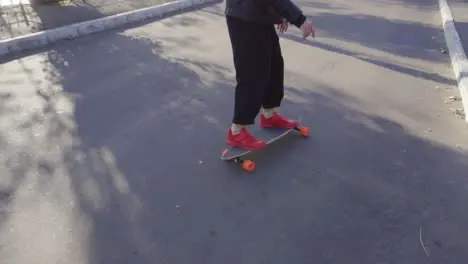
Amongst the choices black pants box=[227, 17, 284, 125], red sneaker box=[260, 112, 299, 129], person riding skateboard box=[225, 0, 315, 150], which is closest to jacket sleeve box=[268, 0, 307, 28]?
person riding skateboard box=[225, 0, 315, 150]

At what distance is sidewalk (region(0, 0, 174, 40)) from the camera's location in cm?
921

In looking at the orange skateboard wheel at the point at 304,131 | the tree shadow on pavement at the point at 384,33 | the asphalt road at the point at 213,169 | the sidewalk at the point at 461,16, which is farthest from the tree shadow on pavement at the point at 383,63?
the orange skateboard wheel at the point at 304,131

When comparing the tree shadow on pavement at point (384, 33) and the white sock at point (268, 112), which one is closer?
the white sock at point (268, 112)

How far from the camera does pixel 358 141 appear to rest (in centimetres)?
460

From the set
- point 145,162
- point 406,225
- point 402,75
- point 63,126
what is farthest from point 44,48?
point 406,225

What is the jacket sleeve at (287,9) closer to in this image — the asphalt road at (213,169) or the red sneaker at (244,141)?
the red sneaker at (244,141)

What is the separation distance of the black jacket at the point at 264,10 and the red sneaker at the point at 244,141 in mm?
934

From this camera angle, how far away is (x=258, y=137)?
14.5 ft

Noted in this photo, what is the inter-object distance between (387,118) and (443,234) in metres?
2.20

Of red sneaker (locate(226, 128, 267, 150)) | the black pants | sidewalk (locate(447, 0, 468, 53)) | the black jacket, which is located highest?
the black jacket

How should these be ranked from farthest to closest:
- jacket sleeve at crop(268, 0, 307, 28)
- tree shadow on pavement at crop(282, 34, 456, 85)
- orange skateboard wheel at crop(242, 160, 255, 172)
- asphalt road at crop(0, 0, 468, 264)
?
1. tree shadow on pavement at crop(282, 34, 456, 85)
2. orange skateboard wheel at crop(242, 160, 255, 172)
3. jacket sleeve at crop(268, 0, 307, 28)
4. asphalt road at crop(0, 0, 468, 264)

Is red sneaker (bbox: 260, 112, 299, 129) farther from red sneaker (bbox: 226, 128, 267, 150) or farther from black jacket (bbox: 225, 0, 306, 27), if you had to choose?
black jacket (bbox: 225, 0, 306, 27)

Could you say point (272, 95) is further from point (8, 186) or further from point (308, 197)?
point (8, 186)

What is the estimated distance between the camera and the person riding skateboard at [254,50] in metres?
3.68
